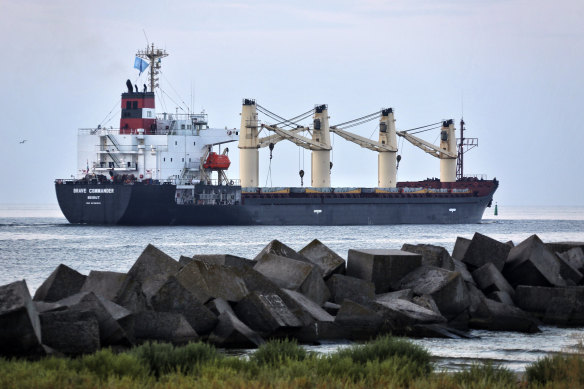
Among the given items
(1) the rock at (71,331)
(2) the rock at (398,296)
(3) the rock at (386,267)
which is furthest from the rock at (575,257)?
(1) the rock at (71,331)

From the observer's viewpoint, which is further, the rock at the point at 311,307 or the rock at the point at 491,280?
the rock at the point at 491,280

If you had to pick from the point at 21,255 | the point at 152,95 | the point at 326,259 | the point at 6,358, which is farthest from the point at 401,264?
the point at 152,95

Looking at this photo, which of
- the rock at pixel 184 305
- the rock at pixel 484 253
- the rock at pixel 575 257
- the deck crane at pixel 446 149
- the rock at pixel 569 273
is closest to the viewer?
the rock at pixel 184 305

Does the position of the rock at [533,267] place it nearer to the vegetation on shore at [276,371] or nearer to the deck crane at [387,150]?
the vegetation on shore at [276,371]

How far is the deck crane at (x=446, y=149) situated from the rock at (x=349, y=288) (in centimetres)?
5081

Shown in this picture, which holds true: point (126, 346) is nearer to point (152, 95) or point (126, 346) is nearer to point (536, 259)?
point (536, 259)

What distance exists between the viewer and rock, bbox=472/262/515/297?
15688mm

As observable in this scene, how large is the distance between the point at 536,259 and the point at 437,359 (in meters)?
5.60

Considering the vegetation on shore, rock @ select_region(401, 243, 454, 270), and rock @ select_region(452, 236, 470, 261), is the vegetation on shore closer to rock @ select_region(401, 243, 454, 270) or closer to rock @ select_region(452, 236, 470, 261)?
rock @ select_region(401, 243, 454, 270)

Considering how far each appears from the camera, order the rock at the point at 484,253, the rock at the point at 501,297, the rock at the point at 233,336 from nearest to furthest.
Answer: the rock at the point at 233,336, the rock at the point at 501,297, the rock at the point at 484,253

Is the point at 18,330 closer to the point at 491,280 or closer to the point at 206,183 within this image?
the point at 491,280

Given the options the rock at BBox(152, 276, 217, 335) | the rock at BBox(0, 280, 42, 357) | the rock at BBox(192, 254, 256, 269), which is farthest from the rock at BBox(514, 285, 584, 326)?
the rock at BBox(0, 280, 42, 357)

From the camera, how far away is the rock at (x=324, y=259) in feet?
50.7

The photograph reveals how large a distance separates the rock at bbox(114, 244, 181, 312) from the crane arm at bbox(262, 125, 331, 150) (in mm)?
40420
